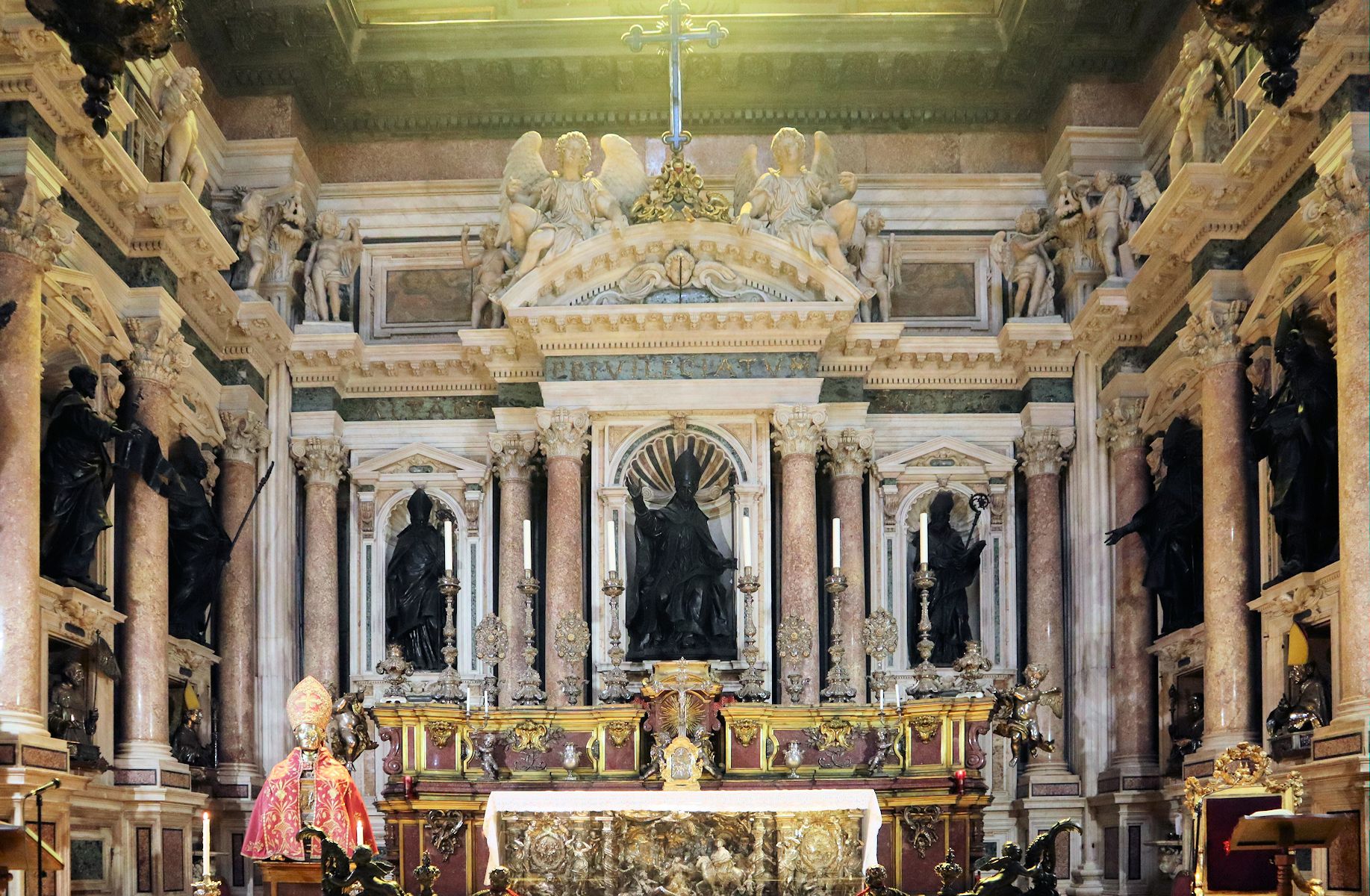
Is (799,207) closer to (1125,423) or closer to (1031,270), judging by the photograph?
(1031,270)

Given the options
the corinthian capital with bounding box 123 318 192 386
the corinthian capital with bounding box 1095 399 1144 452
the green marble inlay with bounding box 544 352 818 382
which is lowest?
the corinthian capital with bounding box 1095 399 1144 452

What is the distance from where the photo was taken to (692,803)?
13062 mm

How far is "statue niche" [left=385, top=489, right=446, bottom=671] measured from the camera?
65.8 feet

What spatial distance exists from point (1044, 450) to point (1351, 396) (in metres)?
6.93

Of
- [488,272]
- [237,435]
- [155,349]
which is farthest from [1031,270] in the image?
[155,349]

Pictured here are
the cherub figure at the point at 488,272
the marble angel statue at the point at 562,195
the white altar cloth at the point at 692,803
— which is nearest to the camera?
the white altar cloth at the point at 692,803

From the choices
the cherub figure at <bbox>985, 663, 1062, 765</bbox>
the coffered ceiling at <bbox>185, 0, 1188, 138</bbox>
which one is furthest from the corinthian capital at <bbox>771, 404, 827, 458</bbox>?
the cherub figure at <bbox>985, 663, 1062, 765</bbox>

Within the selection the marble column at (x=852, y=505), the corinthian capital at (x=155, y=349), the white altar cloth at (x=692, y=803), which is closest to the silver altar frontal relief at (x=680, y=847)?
the white altar cloth at (x=692, y=803)

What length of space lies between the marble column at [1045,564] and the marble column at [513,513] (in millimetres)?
5432

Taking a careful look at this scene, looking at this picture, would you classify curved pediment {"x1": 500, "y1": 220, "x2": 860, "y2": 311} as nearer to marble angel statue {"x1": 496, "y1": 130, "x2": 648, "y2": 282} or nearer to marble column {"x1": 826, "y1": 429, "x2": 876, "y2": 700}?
marble angel statue {"x1": 496, "y1": 130, "x2": 648, "y2": 282}

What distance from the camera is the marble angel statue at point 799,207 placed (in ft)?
63.4

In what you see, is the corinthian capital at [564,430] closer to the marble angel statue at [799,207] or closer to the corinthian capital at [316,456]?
the corinthian capital at [316,456]

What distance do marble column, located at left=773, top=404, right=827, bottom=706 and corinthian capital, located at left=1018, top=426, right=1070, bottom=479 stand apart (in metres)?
2.44

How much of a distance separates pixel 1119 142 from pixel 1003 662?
580cm
